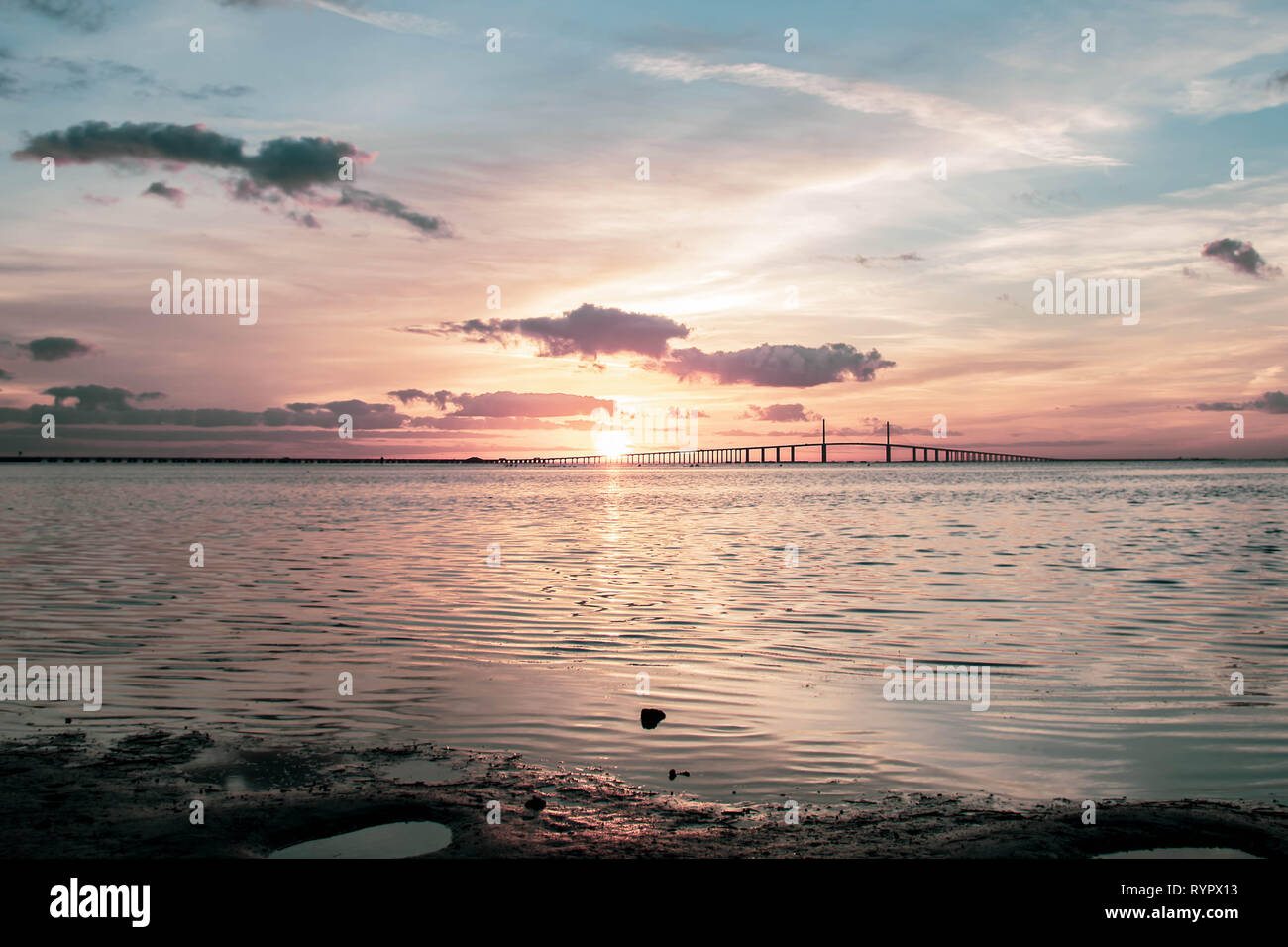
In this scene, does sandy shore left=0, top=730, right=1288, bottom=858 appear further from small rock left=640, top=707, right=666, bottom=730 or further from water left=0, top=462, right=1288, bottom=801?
small rock left=640, top=707, right=666, bottom=730

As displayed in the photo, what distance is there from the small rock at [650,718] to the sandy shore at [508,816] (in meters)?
2.25

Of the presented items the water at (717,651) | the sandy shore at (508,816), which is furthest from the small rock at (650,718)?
the sandy shore at (508,816)

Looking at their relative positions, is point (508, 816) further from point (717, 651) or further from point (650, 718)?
point (717, 651)

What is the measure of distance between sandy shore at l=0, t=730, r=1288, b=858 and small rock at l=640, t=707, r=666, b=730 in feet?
7.38

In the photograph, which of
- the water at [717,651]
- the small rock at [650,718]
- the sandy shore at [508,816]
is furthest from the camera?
the small rock at [650,718]

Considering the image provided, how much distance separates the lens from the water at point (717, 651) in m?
12.1

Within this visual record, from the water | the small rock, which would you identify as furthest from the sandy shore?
the small rock

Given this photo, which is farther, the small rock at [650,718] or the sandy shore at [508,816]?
the small rock at [650,718]

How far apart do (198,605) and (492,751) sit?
52.8 feet

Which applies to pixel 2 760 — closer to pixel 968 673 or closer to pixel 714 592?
pixel 968 673

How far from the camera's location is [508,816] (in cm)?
962

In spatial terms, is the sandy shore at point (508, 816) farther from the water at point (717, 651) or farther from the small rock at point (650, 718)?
the small rock at point (650, 718)

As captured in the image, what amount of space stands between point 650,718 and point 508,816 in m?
4.25

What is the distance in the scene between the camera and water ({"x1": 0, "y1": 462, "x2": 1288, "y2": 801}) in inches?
477
